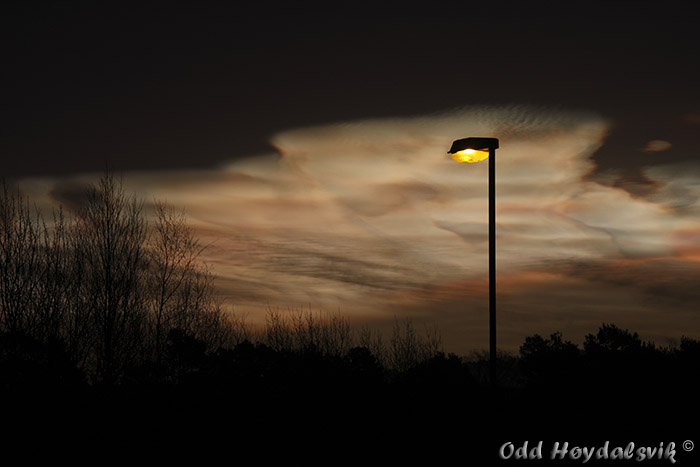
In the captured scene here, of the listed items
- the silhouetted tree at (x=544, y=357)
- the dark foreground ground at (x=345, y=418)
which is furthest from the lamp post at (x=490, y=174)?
the silhouetted tree at (x=544, y=357)

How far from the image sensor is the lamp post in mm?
11766

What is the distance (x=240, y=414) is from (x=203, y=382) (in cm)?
612

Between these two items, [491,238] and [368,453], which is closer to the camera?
[491,238]

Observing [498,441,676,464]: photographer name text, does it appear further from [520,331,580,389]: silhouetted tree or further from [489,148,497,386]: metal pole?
[520,331,580,389]: silhouetted tree

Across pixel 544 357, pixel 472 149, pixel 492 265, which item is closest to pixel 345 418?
pixel 492 265

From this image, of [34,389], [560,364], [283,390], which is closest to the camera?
[34,389]

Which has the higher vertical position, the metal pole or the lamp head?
the lamp head

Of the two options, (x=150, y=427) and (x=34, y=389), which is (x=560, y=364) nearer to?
(x=150, y=427)

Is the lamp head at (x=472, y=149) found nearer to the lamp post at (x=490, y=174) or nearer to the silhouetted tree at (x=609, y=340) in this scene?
the lamp post at (x=490, y=174)

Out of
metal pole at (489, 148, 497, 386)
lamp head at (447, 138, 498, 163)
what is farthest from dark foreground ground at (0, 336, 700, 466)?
Result: lamp head at (447, 138, 498, 163)

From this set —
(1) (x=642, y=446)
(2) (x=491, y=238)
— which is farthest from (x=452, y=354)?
(2) (x=491, y=238)

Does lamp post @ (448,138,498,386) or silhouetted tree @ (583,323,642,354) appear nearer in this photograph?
lamp post @ (448,138,498,386)

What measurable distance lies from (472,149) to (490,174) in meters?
0.63

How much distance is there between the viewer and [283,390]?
20500 mm
